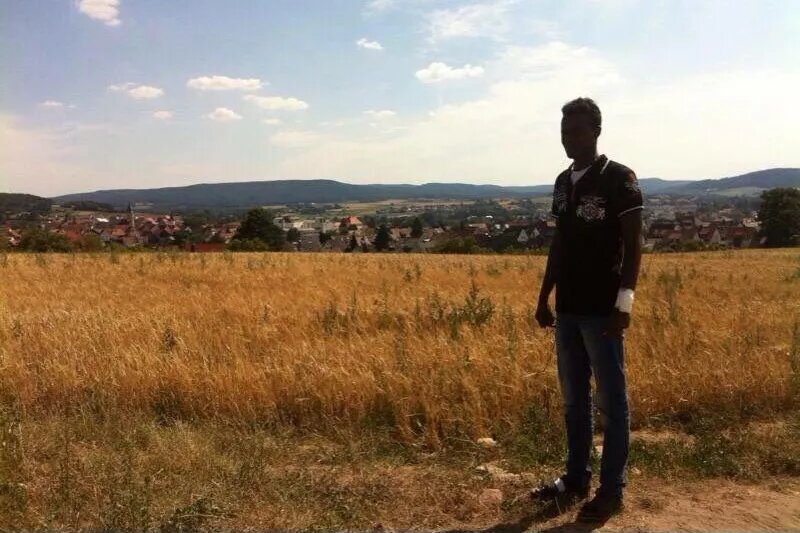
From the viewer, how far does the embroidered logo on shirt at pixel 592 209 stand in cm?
312

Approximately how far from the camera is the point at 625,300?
3.05 meters

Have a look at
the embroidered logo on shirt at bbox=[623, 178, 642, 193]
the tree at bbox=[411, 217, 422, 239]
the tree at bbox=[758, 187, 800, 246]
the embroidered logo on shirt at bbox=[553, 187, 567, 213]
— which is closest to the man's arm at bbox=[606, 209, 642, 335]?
the embroidered logo on shirt at bbox=[623, 178, 642, 193]

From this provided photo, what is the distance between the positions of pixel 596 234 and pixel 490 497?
1.72 m

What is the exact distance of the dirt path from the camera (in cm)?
306

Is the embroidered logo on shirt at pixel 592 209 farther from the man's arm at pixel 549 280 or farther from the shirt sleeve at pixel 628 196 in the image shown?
the man's arm at pixel 549 280

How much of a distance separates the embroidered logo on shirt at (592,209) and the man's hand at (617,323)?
1.79 ft

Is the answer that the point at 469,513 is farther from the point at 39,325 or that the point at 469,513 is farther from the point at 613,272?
the point at 39,325

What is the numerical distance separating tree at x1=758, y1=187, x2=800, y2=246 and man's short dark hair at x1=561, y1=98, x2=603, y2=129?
7070 cm

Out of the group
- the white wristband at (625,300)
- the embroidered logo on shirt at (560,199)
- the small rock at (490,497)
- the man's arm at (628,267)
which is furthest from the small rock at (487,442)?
the embroidered logo on shirt at (560,199)

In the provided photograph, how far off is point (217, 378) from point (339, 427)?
1269 millimetres

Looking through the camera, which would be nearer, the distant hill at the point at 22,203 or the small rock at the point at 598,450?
the small rock at the point at 598,450

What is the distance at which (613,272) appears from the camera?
3180 mm

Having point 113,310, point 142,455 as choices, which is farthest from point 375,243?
point 142,455

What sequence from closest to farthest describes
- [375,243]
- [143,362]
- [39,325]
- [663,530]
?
[663,530] → [143,362] → [39,325] → [375,243]
